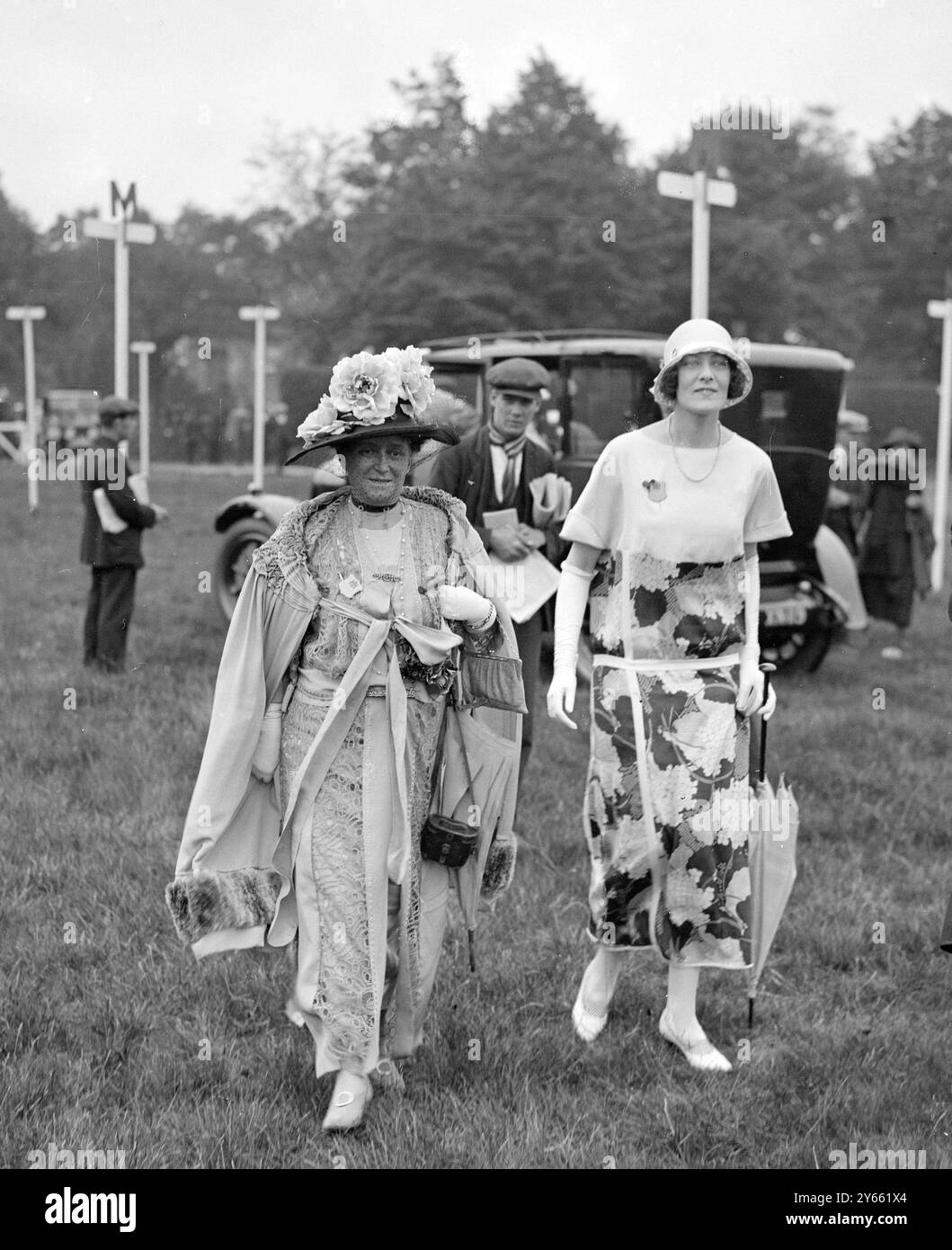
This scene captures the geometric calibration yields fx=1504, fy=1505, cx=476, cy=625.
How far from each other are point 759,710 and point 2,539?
1370cm

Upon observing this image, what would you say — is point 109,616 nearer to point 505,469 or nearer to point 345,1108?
point 505,469

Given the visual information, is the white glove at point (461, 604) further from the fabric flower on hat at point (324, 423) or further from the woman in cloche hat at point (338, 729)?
the fabric flower on hat at point (324, 423)

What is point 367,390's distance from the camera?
3584 millimetres

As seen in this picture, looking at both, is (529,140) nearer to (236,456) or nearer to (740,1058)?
(236,456)

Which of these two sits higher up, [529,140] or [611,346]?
[529,140]

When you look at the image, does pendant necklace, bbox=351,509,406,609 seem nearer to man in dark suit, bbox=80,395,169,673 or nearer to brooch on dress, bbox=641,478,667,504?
brooch on dress, bbox=641,478,667,504

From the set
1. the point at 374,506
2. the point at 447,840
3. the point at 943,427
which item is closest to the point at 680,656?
the point at 447,840

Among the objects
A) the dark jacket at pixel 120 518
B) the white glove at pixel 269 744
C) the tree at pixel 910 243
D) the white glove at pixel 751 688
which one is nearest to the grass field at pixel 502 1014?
the white glove at pixel 269 744

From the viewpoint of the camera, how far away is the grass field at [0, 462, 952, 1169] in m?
3.62

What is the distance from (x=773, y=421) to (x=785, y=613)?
1247mm

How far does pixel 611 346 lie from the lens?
28.3 feet
